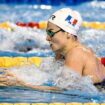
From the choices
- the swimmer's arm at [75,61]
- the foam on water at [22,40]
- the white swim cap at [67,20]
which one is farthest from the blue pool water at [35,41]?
the white swim cap at [67,20]

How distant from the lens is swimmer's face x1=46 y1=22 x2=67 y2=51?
10.9 ft

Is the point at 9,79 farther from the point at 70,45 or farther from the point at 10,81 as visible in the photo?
the point at 70,45

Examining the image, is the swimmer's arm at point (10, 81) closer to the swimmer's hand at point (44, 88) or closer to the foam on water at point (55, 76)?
the swimmer's hand at point (44, 88)

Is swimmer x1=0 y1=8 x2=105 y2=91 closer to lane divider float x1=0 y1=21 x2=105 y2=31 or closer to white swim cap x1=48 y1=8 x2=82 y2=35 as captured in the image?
white swim cap x1=48 y1=8 x2=82 y2=35

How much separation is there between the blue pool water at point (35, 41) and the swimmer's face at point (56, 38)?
42cm

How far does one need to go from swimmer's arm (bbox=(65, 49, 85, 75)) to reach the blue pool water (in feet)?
0.85

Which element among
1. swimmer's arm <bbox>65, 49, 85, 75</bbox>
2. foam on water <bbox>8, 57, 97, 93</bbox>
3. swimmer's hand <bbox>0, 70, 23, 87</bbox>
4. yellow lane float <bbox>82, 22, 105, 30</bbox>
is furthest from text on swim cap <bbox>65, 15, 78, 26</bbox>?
yellow lane float <bbox>82, 22, 105, 30</bbox>

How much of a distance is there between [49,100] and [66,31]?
0.65 meters

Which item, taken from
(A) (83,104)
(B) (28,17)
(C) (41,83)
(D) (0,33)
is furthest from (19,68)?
(B) (28,17)

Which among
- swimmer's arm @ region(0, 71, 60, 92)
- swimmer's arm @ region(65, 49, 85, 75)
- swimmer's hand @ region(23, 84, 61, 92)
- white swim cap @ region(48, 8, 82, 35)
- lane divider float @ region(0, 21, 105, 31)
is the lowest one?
swimmer's hand @ region(23, 84, 61, 92)

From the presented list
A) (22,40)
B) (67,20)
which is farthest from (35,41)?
(67,20)

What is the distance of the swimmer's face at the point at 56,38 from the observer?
3336 millimetres

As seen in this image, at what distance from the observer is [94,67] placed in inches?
132

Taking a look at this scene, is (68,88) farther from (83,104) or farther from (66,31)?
(66,31)
